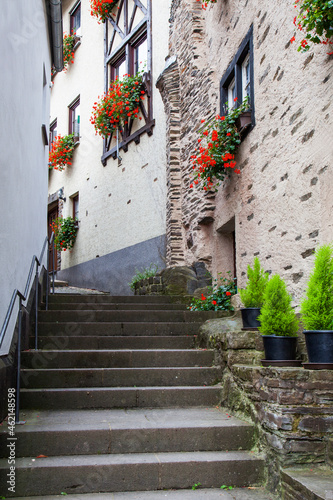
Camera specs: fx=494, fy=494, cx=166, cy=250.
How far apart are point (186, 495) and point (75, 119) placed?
1187 cm

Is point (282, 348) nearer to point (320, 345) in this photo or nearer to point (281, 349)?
point (281, 349)

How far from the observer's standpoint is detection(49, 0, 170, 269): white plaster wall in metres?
9.30

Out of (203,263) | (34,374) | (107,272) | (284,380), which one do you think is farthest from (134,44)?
(284,380)

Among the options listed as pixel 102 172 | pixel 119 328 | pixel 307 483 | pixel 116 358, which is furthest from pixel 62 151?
pixel 307 483

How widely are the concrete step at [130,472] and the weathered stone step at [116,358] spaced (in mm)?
1287

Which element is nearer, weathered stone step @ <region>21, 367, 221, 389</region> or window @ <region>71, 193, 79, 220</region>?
weathered stone step @ <region>21, 367, 221, 389</region>

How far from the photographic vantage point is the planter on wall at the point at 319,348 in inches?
122

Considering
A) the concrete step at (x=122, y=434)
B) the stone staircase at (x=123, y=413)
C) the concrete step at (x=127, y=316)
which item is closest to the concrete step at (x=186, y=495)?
the stone staircase at (x=123, y=413)

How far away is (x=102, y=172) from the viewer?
11.5 m

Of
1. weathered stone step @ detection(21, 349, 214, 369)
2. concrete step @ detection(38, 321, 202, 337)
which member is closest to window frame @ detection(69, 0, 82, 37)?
concrete step @ detection(38, 321, 202, 337)

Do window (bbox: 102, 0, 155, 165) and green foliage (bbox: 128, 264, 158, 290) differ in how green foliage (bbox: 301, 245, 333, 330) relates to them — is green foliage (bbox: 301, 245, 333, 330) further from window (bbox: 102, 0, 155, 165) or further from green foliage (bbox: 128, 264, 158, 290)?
window (bbox: 102, 0, 155, 165)

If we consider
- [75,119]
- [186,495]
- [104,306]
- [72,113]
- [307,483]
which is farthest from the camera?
[72,113]

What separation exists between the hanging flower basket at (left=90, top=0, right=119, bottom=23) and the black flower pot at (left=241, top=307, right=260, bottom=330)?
9243 mm

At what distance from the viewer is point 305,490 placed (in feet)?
9.14
